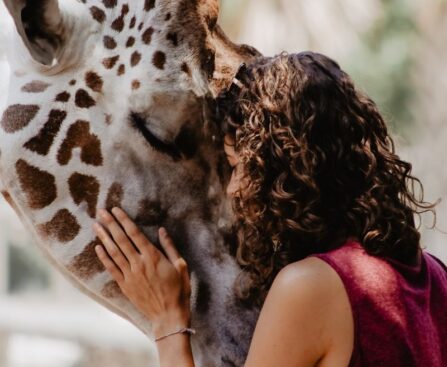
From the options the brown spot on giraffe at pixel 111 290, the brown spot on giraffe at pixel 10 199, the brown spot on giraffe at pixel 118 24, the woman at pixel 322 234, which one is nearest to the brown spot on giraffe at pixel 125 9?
the brown spot on giraffe at pixel 118 24

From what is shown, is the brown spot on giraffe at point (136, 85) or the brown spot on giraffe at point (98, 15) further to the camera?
the brown spot on giraffe at point (98, 15)

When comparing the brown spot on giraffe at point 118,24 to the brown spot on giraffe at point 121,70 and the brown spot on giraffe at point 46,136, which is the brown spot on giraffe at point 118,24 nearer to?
the brown spot on giraffe at point 121,70

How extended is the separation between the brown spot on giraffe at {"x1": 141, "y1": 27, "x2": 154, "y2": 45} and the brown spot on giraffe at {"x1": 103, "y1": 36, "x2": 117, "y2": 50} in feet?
0.26

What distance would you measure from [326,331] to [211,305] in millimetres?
632

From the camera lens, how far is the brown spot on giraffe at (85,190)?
2.31 m

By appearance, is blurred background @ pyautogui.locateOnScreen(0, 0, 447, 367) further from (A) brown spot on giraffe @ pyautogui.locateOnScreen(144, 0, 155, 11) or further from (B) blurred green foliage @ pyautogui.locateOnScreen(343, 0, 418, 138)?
(A) brown spot on giraffe @ pyautogui.locateOnScreen(144, 0, 155, 11)

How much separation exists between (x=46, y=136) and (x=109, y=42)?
298 millimetres

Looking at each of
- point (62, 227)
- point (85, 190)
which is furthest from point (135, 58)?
point (62, 227)

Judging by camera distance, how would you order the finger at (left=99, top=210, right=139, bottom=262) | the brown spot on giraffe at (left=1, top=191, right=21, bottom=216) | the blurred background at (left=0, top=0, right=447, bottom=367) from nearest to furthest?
1. the finger at (left=99, top=210, right=139, bottom=262)
2. the brown spot on giraffe at (left=1, top=191, right=21, bottom=216)
3. the blurred background at (left=0, top=0, right=447, bottom=367)

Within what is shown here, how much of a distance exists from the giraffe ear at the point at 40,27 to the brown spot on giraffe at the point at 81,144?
187 millimetres

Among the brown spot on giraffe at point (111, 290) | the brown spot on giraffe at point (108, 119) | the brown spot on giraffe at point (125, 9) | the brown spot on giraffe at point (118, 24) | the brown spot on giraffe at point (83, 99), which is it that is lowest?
the brown spot on giraffe at point (111, 290)

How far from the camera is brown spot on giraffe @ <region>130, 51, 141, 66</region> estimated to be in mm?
2326

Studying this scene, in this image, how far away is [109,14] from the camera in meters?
2.42

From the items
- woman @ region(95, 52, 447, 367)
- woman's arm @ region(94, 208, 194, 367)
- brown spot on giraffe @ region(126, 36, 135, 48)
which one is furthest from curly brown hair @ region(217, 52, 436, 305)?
brown spot on giraffe @ region(126, 36, 135, 48)
